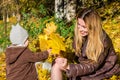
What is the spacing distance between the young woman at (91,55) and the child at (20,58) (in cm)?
84

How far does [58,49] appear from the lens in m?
4.80

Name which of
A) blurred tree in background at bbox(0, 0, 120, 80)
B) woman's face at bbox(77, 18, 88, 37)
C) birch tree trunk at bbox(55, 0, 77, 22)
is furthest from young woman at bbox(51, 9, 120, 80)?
birch tree trunk at bbox(55, 0, 77, 22)

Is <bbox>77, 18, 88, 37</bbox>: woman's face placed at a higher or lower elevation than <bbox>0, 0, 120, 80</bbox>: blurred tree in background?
higher

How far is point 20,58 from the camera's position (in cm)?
524

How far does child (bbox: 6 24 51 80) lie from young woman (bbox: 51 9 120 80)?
0.84 m

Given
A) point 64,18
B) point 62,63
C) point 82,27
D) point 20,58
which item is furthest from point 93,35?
point 64,18


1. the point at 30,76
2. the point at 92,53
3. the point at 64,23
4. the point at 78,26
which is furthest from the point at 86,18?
the point at 64,23

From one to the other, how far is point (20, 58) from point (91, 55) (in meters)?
1.23

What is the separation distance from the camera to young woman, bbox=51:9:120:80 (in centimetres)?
432

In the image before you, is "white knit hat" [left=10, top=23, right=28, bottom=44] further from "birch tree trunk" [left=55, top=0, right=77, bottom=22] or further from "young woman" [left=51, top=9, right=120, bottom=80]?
"birch tree trunk" [left=55, top=0, right=77, bottom=22]

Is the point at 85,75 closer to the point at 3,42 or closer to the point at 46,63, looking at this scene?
the point at 46,63

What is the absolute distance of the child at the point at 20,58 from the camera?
5.22 m

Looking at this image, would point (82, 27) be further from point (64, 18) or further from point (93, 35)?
point (64, 18)

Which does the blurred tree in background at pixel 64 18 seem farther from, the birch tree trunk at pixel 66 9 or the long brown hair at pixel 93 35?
the long brown hair at pixel 93 35
